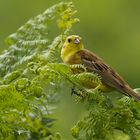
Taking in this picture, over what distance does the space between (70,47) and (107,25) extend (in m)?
9.93

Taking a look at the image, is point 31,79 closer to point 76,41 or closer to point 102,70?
point 102,70

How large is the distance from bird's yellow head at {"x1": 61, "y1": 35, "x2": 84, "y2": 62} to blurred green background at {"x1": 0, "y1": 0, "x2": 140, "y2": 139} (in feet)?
19.2

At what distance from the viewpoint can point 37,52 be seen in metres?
5.04

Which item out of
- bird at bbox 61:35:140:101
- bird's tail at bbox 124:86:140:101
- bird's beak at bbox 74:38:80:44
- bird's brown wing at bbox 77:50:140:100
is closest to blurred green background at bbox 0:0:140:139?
bird's beak at bbox 74:38:80:44

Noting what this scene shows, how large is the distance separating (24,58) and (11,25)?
7.69 metres

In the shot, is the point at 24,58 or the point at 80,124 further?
the point at 24,58

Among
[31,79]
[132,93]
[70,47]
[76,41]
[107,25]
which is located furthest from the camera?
[107,25]

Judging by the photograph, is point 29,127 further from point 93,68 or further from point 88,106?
point 93,68

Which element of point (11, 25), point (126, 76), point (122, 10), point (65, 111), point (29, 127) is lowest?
point (29, 127)

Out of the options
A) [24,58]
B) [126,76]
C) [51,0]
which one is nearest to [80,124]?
[24,58]

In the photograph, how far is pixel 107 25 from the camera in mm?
15555

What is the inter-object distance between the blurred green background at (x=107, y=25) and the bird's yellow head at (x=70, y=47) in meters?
5.85

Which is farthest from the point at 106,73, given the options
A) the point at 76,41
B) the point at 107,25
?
the point at 107,25

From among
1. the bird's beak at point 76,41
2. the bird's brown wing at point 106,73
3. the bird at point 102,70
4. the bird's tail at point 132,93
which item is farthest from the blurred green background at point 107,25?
the bird's tail at point 132,93
